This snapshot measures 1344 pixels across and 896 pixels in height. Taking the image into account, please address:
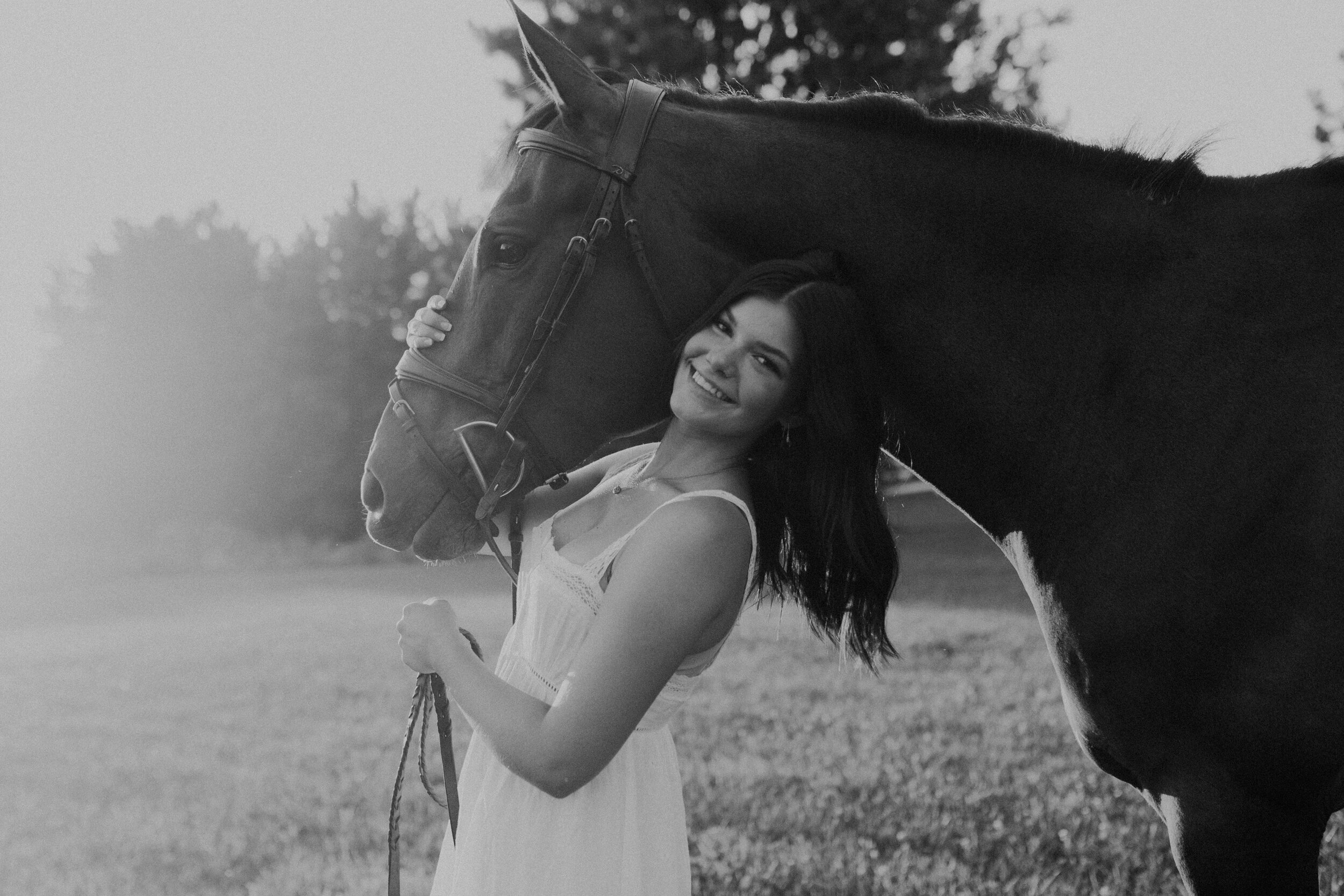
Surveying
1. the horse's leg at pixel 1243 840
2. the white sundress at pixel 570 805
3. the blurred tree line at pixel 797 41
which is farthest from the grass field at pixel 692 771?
the blurred tree line at pixel 797 41

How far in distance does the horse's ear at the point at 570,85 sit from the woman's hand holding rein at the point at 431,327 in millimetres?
485

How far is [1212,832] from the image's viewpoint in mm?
2068

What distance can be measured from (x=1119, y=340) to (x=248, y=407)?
23.3m

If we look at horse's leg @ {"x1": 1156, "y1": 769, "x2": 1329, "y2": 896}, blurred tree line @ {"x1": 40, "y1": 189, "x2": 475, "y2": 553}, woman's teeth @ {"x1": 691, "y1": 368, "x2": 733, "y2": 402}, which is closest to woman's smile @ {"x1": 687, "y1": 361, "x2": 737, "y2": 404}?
woman's teeth @ {"x1": 691, "y1": 368, "x2": 733, "y2": 402}

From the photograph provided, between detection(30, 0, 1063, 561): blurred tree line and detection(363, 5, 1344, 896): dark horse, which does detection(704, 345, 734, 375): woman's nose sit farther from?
detection(30, 0, 1063, 561): blurred tree line

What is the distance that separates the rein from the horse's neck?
0.69 feet

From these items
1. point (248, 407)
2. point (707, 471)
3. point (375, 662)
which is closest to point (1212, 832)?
point (707, 471)

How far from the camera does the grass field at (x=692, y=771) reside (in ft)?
14.4

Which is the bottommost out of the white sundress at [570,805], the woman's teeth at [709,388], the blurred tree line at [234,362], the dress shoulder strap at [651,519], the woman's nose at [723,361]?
the blurred tree line at [234,362]

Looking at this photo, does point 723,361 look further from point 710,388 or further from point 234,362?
point 234,362

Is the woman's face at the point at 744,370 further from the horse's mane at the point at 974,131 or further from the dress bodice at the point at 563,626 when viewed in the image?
the horse's mane at the point at 974,131

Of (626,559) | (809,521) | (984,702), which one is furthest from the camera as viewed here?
(984,702)

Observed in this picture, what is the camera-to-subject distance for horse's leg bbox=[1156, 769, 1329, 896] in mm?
2039

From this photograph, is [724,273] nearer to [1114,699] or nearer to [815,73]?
[1114,699]
